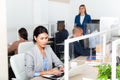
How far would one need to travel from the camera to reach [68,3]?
750cm

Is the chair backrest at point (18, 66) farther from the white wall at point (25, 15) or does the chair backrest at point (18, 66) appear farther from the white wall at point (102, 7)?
the white wall at point (102, 7)

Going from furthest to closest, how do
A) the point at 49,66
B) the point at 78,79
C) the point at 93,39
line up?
the point at 93,39 < the point at 49,66 < the point at 78,79

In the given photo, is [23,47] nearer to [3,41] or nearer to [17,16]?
[3,41]

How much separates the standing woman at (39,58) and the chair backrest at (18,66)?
6cm

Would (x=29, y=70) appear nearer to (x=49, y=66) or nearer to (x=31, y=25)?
(x=49, y=66)

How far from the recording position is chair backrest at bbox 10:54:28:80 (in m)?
2.44

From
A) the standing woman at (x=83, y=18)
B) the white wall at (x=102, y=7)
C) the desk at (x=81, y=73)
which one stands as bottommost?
the desk at (x=81, y=73)

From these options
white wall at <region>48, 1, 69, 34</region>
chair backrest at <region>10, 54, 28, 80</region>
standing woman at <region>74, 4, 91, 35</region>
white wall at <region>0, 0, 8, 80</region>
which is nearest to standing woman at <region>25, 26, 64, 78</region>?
chair backrest at <region>10, 54, 28, 80</region>

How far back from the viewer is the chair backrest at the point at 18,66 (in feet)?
8.00

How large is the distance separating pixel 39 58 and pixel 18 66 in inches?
9.6

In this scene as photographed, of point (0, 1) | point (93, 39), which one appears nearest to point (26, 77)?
point (0, 1)

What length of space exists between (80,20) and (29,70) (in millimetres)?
3727

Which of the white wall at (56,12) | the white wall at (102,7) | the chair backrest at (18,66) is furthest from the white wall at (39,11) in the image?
the chair backrest at (18,66)

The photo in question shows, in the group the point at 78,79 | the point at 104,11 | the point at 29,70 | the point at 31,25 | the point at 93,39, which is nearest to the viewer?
the point at 78,79
